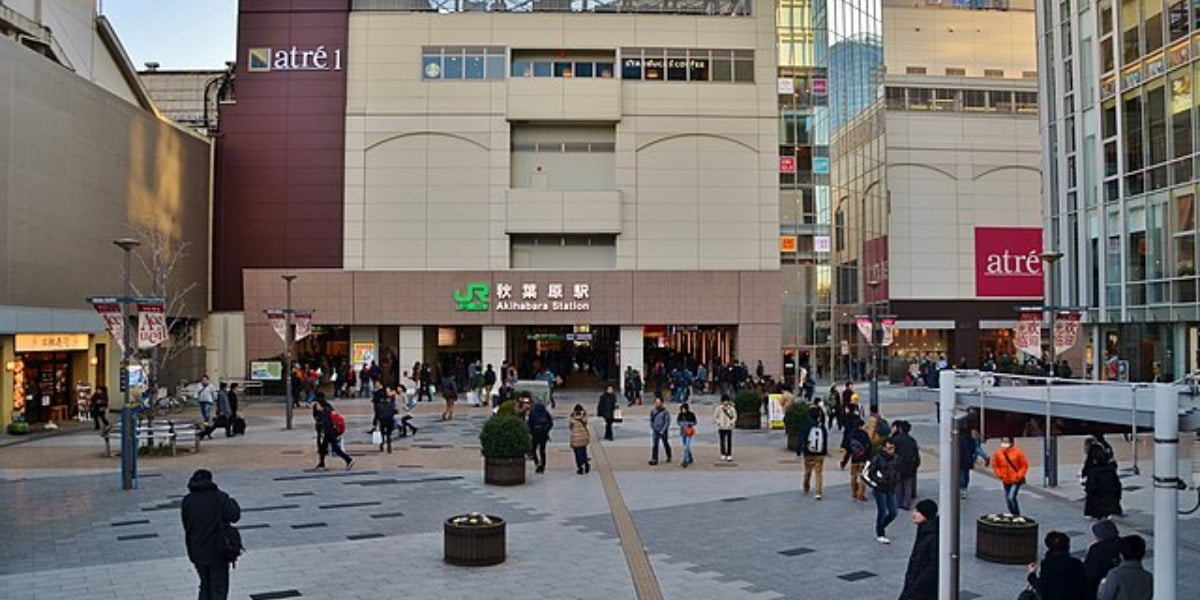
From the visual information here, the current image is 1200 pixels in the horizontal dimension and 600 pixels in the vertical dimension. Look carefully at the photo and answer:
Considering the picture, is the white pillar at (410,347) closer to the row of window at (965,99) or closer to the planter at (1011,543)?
the row of window at (965,99)

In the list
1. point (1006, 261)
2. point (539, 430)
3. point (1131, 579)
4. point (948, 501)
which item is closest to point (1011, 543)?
point (1131, 579)

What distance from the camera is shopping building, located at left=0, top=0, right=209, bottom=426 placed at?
3000 cm

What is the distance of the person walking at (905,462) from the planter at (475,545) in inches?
267

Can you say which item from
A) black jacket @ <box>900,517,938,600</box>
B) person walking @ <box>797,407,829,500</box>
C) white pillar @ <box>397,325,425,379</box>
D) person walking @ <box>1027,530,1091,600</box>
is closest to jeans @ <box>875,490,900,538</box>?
person walking @ <box>797,407,829,500</box>

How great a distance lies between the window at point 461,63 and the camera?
47750 mm

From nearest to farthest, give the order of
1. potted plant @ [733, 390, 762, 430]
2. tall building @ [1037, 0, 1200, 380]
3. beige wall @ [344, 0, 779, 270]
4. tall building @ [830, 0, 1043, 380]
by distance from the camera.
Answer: tall building @ [1037, 0, 1200, 380], potted plant @ [733, 390, 762, 430], beige wall @ [344, 0, 779, 270], tall building @ [830, 0, 1043, 380]

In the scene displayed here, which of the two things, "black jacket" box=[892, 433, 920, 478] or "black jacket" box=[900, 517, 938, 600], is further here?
"black jacket" box=[892, 433, 920, 478]

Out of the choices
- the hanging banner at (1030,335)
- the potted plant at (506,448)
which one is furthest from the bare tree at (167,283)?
the hanging banner at (1030,335)

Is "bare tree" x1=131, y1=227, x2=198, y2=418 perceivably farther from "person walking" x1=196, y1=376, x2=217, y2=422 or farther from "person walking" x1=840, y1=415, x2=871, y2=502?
"person walking" x1=840, y1=415, x2=871, y2=502

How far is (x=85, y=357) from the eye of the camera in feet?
113

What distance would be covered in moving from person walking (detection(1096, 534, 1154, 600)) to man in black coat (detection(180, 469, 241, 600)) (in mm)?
8159

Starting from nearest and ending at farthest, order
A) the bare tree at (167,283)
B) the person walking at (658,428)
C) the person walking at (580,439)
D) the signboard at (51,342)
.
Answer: the person walking at (580,439) < the person walking at (658,428) < the signboard at (51,342) < the bare tree at (167,283)

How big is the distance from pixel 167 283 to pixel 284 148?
350 inches

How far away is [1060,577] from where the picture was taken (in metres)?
8.83
